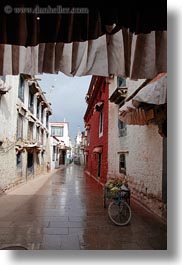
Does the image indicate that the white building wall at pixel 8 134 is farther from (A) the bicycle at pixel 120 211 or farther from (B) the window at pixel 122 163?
(A) the bicycle at pixel 120 211

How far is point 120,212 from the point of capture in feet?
18.8

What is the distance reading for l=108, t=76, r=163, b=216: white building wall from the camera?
6125 mm

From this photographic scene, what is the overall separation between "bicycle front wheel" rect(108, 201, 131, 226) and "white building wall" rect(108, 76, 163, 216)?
2.55ft

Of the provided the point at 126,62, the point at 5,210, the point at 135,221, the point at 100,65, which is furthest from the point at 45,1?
the point at 5,210

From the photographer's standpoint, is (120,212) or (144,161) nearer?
(120,212)

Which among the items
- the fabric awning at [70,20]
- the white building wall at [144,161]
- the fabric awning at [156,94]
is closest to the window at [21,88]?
the white building wall at [144,161]

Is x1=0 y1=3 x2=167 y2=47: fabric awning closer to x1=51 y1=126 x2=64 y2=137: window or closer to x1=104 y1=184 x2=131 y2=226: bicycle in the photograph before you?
x1=104 y1=184 x2=131 y2=226: bicycle

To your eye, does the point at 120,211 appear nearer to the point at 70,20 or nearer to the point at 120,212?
the point at 120,212

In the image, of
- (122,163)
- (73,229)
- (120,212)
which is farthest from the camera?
(122,163)

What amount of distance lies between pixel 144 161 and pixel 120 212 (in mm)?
1944

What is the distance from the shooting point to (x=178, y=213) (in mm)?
2281

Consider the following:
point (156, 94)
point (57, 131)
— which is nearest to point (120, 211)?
point (156, 94)

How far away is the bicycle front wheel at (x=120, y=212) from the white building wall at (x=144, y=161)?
0.78m

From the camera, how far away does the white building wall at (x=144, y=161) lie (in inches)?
241
